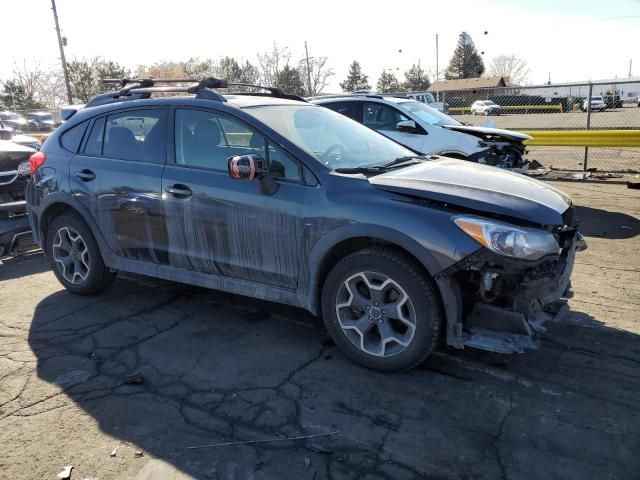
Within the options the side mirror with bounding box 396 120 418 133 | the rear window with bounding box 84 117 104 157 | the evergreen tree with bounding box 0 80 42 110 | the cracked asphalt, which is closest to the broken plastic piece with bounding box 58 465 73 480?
the cracked asphalt

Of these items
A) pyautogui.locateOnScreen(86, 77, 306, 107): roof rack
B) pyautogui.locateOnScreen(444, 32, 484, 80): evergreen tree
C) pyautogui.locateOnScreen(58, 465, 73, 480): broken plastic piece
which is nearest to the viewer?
pyautogui.locateOnScreen(58, 465, 73, 480): broken plastic piece

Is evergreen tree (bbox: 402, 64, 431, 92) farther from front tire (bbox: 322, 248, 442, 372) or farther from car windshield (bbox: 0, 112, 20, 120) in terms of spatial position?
front tire (bbox: 322, 248, 442, 372)

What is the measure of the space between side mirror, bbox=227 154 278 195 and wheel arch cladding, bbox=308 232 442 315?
565 millimetres

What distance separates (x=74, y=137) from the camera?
5133 millimetres

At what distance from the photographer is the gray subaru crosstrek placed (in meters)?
3.32

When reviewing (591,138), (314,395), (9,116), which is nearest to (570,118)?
(591,138)

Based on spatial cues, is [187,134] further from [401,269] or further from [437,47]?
[437,47]

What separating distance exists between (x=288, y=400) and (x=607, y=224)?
5914 mm

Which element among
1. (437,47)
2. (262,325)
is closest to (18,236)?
(262,325)

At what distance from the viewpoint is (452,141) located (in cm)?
905

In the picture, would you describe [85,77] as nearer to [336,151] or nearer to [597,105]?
[597,105]

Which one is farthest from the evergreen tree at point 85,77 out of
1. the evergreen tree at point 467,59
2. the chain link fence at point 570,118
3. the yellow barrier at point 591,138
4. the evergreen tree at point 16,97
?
the evergreen tree at point 467,59

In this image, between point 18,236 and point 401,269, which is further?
point 18,236

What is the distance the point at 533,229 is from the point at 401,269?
2.76ft
